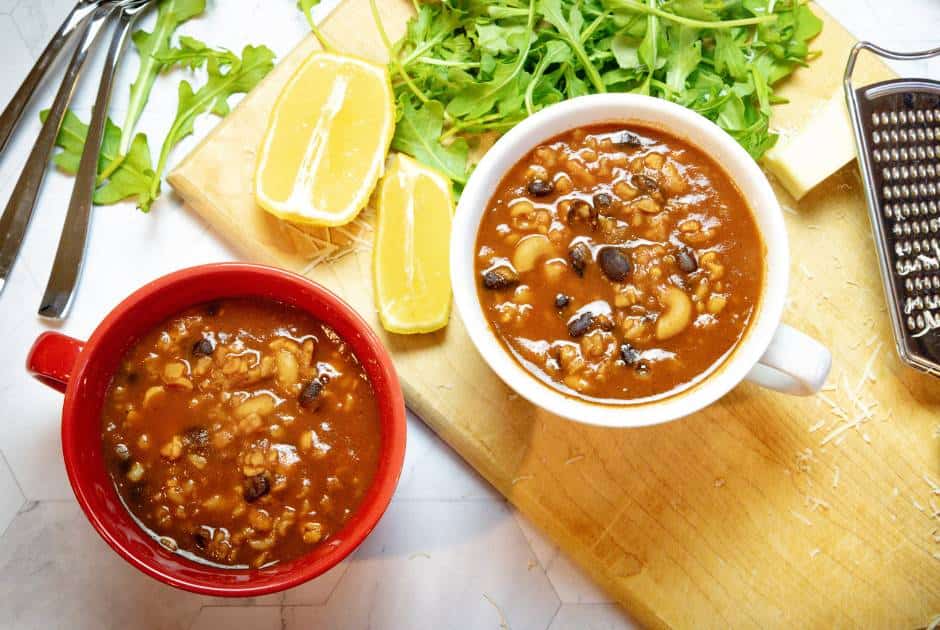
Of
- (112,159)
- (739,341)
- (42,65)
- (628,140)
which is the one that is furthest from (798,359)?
(42,65)

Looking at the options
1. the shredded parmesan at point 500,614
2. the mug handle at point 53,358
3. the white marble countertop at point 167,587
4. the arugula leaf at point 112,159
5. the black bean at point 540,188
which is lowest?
the shredded parmesan at point 500,614

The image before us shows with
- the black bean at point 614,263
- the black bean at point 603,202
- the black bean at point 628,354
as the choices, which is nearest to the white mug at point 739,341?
the black bean at point 628,354

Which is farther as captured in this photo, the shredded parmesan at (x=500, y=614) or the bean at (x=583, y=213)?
the shredded parmesan at (x=500, y=614)

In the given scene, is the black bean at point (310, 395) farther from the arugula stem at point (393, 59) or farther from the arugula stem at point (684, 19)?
the arugula stem at point (684, 19)

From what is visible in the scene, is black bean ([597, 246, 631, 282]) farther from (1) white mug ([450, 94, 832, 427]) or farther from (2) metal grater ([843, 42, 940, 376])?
(2) metal grater ([843, 42, 940, 376])

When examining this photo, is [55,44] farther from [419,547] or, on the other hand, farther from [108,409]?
[419,547]

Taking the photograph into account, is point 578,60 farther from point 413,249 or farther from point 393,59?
point 413,249
